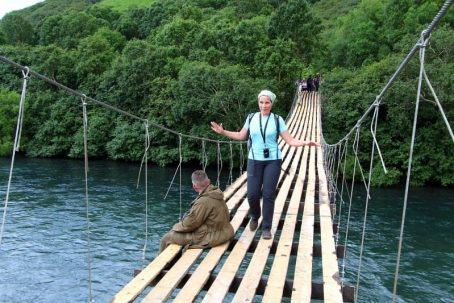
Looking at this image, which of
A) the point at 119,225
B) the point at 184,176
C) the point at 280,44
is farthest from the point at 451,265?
the point at 280,44

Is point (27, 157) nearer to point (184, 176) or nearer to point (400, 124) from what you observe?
point (184, 176)

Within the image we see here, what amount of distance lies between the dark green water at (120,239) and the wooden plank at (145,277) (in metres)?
4.90

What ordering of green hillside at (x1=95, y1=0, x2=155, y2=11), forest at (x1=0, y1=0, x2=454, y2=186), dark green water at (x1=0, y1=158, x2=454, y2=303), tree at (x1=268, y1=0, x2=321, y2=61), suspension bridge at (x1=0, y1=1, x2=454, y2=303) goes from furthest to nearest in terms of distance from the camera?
green hillside at (x1=95, y1=0, x2=155, y2=11), tree at (x1=268, y1=0, x2=321, y2=61), forest at (x1=0, y1=0, x2=454, y2=186), dark green water at (x1=0, y1=158, x2=454, y2=303), suspension bridge at (x1=0, y1=1, x2=454, y2=303)

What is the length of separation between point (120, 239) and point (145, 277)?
29.2 feet

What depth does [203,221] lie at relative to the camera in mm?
3383

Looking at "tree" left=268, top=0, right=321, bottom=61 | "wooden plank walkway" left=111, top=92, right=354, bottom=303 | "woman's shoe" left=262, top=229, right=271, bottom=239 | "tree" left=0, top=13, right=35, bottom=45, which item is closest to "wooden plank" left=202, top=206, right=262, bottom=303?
"wooden plank walkway" left=111, top=92, right=354, bottom=303

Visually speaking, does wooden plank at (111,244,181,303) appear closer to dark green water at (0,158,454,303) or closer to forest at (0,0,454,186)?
dark green water at (0,158,454,303)

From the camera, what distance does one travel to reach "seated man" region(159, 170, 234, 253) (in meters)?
3.30

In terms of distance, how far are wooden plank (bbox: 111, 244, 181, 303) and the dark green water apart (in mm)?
4905

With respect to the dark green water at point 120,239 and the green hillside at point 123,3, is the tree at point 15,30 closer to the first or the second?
the green hillside at point 123,3

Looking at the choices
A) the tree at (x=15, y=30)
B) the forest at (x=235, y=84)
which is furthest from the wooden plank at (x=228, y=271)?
the tree at (x=15, y=30)

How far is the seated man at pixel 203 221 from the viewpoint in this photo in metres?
3.30

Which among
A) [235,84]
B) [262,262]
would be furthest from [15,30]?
[262,262]

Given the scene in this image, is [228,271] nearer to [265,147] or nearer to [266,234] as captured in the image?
[266,234]
